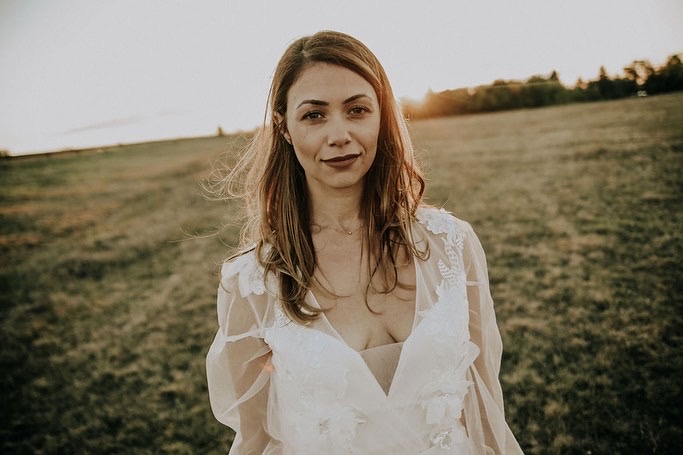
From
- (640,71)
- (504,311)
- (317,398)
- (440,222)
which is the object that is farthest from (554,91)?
(317,398)

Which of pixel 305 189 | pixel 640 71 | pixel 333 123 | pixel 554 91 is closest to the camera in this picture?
pixel 333 123

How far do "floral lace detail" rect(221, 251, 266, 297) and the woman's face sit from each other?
554 millimetres

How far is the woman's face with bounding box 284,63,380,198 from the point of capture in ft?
6.02

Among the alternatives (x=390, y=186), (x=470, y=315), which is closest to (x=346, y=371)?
(x=470, y=315)

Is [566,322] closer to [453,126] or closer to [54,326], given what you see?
[54,326]

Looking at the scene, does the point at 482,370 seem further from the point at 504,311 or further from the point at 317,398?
the point at 504,311

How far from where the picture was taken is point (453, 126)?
117 feet

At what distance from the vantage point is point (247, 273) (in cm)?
202

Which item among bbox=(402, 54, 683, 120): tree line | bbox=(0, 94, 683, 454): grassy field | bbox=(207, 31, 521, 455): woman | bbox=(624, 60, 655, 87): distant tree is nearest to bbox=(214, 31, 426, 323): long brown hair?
bbox=(207, 31, 521, 455): woman

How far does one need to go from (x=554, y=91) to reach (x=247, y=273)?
3492 cm

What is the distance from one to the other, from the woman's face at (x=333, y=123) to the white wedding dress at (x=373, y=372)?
0.56 metres

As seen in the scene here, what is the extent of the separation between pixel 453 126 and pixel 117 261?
30485 millimetres

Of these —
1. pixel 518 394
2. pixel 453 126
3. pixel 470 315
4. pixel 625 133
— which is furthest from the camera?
pixel 453 126

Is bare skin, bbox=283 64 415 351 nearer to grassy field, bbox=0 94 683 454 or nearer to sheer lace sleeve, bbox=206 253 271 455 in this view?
sheer lace sleeve, bbox=206 253 271 455
